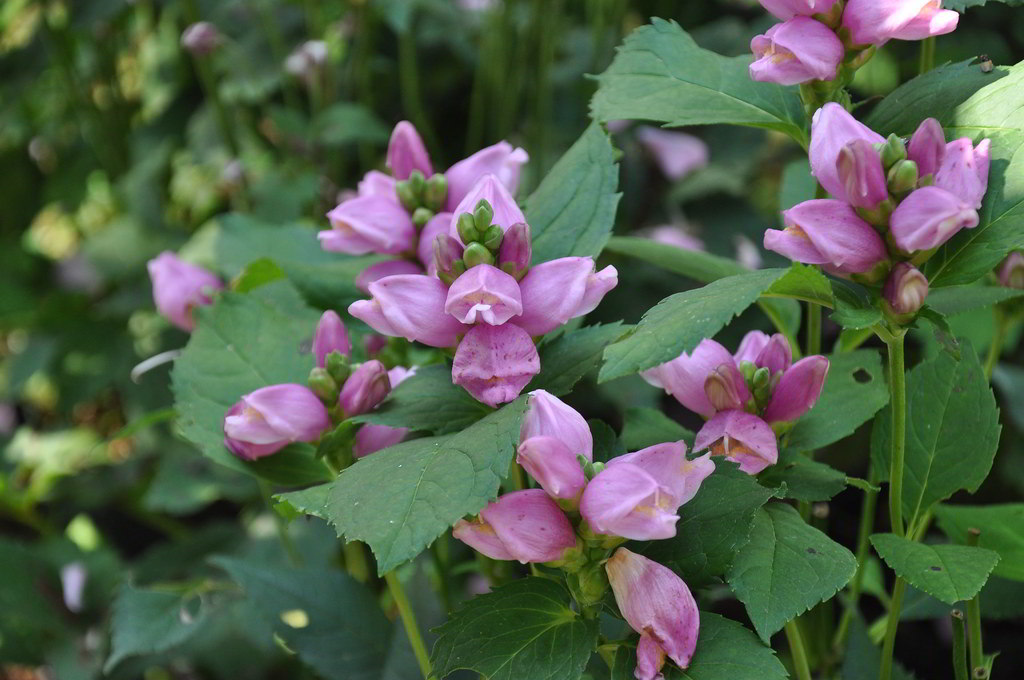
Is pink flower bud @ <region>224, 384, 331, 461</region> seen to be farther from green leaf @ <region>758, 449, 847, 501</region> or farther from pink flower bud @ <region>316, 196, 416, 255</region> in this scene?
green leaf @ <region>758, 449, 847, 501</region>

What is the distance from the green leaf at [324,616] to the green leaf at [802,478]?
337mm

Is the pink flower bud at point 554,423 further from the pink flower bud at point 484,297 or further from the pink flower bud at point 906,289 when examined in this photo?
the pink flower bud at point 906,289

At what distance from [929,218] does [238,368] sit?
430mm

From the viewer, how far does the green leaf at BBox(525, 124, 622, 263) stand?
0.58 meters

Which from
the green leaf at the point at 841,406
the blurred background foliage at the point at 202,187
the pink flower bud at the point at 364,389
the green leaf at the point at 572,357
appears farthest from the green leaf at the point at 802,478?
the blurred background foliage at the point at 202,187

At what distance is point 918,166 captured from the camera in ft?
1.59

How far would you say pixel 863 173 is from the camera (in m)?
0.46

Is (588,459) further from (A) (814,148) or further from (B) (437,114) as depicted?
(B) (437,114)

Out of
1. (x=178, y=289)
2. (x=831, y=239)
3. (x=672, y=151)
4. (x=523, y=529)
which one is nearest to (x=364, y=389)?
(x=523, y=529)

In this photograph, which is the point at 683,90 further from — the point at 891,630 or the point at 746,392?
the point at 891,630

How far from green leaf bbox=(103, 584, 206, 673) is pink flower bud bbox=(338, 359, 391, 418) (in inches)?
15.5

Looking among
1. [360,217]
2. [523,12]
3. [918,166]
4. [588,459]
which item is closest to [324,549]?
[360,217]

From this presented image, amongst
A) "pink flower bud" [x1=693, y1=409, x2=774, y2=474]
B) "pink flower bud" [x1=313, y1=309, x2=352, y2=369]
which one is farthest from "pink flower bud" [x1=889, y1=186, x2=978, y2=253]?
"pink flower bud" [x1=313, y1=309, x2=352, y2=369]

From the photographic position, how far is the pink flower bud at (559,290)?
514mm
